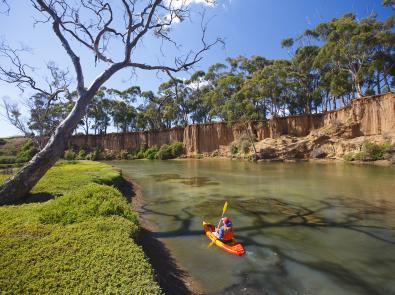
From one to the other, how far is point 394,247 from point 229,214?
5729 mm

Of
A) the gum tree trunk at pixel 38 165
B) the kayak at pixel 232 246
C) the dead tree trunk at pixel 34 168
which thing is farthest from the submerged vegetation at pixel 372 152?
the dead tree trunk at pixel 34 168

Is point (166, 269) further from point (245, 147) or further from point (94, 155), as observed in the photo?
point (94, 155)

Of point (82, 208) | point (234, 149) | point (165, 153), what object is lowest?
point (82, 208)

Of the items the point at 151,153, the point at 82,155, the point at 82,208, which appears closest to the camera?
the point at 82,208

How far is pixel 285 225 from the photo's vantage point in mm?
10398

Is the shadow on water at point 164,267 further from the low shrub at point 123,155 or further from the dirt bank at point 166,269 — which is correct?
the low shrub at point 123,155

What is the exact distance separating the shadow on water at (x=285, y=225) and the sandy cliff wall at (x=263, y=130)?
2748 centimetres

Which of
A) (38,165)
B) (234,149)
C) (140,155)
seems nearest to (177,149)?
(140,155)

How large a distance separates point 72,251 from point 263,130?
4851 cm

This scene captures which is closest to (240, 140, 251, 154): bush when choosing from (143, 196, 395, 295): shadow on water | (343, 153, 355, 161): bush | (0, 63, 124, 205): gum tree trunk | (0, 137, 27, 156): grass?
(343, 153, 355, 161): bush

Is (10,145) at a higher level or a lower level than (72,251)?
higher

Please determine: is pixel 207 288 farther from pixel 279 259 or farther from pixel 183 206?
pixel 183 206

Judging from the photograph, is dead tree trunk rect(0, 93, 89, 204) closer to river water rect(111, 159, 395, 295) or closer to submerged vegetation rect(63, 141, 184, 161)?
river water rect(111, 159, 395, 295)

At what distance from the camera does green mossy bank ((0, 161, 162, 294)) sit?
15.1 ft
